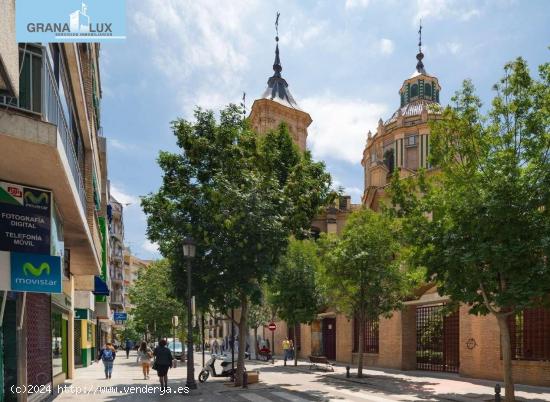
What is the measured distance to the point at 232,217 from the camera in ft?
51.2

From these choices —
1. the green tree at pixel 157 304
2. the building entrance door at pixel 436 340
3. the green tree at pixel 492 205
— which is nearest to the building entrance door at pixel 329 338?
the green tree at pixel 157 304

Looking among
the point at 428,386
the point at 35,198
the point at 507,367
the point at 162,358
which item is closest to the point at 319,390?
the point at 428,386

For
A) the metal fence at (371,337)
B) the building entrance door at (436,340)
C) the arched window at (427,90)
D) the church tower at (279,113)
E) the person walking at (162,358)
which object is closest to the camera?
the person walking at (162,358)

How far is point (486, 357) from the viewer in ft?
58.7

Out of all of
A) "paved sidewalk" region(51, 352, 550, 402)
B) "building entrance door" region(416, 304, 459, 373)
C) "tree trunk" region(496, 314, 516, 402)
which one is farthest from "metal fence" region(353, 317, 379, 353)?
"tree trunk" region(496, 314, 516, 402)

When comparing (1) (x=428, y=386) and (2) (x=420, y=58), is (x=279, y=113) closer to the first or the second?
(2) (x=420, y=58)

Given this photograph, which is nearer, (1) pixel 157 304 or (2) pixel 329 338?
(2) pixel 329 338

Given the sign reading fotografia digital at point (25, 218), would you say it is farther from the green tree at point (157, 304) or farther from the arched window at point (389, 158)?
the arched window at point (389, 158)

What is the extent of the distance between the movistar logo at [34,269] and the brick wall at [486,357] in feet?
46.0

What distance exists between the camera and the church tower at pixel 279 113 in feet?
199

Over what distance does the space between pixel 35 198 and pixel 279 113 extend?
174 feet

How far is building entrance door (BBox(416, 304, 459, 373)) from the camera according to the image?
2095 centimetres

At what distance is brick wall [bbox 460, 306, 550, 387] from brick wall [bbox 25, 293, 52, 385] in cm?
1363

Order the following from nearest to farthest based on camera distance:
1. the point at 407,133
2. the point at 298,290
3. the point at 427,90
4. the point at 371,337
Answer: the point at 371,337 → the point at 298,290 → the point at 407,133 → the point at 427,90
